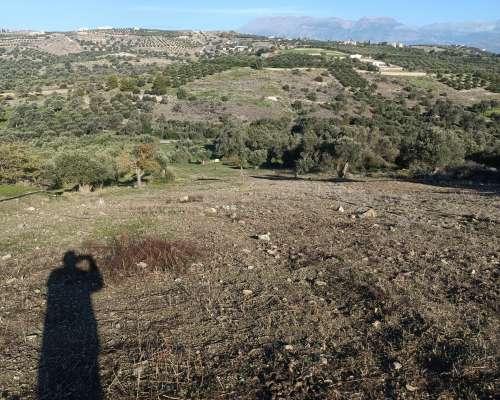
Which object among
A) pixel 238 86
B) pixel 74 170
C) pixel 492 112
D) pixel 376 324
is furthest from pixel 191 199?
pixel 238 86

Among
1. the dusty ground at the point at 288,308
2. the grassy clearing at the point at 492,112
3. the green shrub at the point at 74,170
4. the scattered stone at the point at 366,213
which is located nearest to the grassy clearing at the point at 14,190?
the green shrub at the point at 74,170

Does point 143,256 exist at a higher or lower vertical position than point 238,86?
higher

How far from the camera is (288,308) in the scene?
6.81m

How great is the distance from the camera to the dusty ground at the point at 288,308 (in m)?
5.12

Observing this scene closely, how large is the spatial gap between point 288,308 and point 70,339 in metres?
3.20

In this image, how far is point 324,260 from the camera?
887cm

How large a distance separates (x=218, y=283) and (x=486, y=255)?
5.40m

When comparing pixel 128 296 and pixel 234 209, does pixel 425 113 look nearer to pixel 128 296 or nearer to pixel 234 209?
pixel 234 209

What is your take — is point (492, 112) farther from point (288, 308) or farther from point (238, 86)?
point (288, 308)

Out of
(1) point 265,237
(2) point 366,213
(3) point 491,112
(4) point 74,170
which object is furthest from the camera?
(3) point 491,112

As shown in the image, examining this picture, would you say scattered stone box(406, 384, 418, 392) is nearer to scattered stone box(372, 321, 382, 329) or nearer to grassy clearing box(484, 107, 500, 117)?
scattered stone box(372, 321, 382, 329)

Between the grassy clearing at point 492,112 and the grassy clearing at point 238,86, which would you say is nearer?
the grassy clearing at point 492,112

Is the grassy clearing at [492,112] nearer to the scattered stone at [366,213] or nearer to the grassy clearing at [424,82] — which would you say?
the grassy clearing at [424,82]

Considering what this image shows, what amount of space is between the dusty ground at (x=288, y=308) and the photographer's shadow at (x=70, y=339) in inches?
5.6
